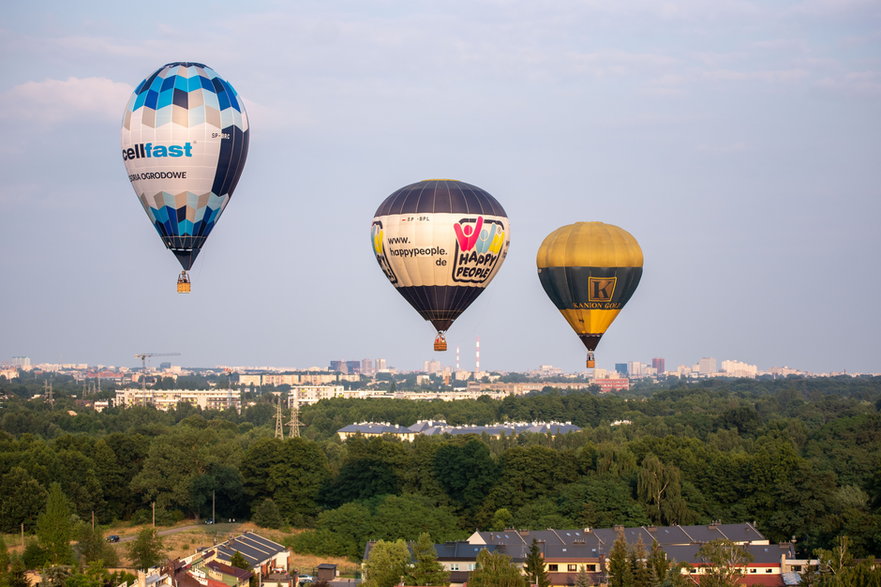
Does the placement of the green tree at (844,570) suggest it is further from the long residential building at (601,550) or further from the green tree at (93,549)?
the green tree at (93,549)

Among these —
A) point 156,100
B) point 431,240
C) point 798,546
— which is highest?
point 156,100

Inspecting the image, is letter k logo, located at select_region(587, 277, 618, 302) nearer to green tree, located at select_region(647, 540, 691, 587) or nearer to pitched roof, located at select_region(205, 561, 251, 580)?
green tree, located at select_region(647, 540, 691, 587)

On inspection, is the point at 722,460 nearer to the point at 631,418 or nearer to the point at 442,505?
the point at 442,505

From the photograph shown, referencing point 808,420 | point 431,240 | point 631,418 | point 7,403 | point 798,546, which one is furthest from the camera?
point 7,403

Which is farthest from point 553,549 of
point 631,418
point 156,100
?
point 631,418

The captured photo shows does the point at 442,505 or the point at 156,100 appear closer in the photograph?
the point at 156,100

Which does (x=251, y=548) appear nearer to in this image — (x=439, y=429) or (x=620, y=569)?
(x=620, y=569)

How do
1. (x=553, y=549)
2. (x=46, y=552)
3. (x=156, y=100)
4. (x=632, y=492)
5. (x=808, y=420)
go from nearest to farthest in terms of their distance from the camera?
(x=156, y=100) → (x=46, y=552) → (x=553, y=549) → (x=632, y=492) → (x=808, y=420)
